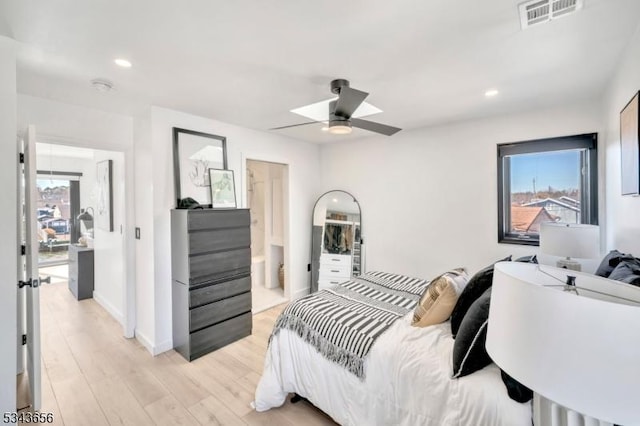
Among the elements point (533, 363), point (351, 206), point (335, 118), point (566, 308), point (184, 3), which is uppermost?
point (184, 3)

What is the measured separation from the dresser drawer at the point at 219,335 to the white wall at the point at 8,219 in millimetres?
1270

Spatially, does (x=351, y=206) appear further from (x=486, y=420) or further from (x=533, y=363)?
(x=533, y=363)

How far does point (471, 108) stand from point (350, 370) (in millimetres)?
2699

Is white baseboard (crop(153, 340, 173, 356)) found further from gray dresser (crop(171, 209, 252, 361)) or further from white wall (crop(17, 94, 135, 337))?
white wall (crop(17, 94, 135, 337))

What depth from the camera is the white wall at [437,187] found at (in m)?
Answer: 3.05

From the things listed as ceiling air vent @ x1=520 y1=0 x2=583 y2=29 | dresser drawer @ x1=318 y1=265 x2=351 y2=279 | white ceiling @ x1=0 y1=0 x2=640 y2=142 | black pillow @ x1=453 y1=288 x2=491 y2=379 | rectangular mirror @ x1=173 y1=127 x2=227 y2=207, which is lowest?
dresser drawer @ x1=318 y1=265 x2=351 y2=279

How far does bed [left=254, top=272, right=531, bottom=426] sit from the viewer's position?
1288 millimetres

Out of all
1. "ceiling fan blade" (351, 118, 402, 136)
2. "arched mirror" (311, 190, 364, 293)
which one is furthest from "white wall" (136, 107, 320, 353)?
"ceiling fan blade" (351, 118, 402, 136)

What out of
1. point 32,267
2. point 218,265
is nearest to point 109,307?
point 218,265

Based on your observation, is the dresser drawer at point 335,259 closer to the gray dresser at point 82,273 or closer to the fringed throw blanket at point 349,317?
the fringed throw blanket at point 349,317

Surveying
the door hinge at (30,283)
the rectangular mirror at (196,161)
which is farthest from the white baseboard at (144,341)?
the rectangular mirror at (196,161)

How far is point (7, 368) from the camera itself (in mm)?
1659

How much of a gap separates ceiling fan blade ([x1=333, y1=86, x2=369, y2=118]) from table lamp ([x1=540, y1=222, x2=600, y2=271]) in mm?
1954

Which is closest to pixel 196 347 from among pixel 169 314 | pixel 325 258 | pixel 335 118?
pixel 169 314
